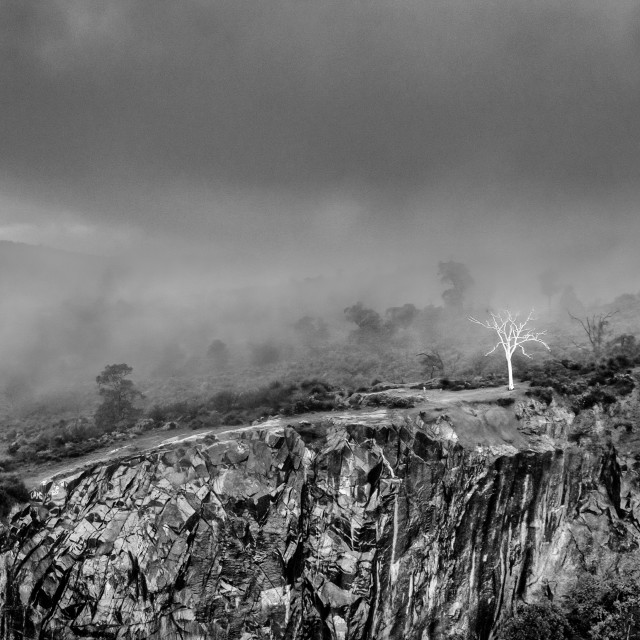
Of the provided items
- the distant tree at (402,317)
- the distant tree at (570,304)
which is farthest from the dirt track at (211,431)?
the distant tree at (570,304)

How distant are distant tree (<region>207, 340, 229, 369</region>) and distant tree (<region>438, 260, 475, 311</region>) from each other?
2328 inches

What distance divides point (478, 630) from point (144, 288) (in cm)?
16828

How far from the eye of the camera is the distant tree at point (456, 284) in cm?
12619

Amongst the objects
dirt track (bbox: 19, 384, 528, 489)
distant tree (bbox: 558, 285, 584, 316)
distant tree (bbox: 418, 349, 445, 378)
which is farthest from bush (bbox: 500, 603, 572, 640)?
distant tree (bbox: 558, 285, 584, 316)

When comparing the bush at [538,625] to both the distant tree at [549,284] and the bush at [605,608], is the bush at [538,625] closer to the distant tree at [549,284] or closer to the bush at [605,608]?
the bush at [605,608]

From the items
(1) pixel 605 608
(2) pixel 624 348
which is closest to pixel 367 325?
(2) pixel 624 348

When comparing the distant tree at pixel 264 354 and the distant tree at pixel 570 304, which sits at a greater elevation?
the distant tree at pixel 570 304

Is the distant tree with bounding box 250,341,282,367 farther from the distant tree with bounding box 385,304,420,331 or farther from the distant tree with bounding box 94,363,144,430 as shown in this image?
the distant tree with bounding box 94,363,144,430

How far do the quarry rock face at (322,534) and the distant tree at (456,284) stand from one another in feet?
291

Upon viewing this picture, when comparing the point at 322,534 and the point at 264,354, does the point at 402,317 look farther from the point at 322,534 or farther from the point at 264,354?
the point at 322,534

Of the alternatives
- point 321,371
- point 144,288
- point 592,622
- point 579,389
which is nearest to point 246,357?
point 321,371

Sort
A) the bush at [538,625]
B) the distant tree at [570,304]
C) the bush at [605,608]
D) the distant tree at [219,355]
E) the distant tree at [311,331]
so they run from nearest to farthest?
the bush at [605,608], the bush at [538,625], the distant tree at [219,355], the distant tree at [311,331], the distant tree at [570,304]

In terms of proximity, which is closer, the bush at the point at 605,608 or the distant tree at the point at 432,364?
the bush at the point at 605,608

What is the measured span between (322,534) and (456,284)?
109058 millimetres
